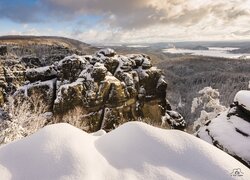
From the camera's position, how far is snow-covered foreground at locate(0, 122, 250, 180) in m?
8.34

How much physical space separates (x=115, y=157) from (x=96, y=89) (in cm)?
4666

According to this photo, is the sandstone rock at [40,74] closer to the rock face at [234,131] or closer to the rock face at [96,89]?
the rock face at [96,89]

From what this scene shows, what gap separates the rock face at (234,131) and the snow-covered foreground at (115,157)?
15.0 m

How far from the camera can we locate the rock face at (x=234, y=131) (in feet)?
78.3

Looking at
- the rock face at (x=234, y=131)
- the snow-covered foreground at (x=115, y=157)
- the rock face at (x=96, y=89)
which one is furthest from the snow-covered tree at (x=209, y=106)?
the snow-covered foreground at (x=115, y=157)

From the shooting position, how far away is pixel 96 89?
55594 mm

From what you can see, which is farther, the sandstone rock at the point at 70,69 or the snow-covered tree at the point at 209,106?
the sandstone rock at the point at 70,69

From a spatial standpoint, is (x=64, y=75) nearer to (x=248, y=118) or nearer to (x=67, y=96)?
(x=67, y=96)

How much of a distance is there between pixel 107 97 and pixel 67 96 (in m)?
7.50

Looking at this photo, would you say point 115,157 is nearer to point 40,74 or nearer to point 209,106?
point 209,106

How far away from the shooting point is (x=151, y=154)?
9188mm

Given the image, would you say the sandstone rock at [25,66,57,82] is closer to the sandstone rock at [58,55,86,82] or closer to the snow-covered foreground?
the sandstone rock at [58,55,86,82]

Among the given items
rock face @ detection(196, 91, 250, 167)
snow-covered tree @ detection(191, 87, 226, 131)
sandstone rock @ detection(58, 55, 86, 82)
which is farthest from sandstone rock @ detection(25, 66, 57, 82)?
rock face @ detection(196, 91, 250, 167)

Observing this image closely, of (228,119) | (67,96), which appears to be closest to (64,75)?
(67,96)
